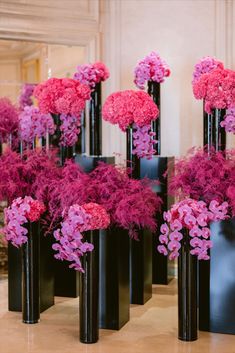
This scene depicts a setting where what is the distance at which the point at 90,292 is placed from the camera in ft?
11.5

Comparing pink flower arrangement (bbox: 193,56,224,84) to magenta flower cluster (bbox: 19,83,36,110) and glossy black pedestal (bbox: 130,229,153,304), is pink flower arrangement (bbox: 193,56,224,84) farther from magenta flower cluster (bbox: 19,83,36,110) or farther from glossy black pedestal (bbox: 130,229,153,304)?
magenta flower cluster (bbox: 19,83,36,110)

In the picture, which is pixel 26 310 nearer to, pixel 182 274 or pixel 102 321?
pixel 102 321

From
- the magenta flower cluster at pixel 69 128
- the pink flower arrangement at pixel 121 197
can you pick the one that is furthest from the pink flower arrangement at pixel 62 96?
the pink flower arrangement at pixel 121 197

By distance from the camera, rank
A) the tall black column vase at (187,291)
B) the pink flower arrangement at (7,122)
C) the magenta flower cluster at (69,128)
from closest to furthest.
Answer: the tall black column vase at (187,291), the magenta flower cluster at (69,128), the pink flower arrangement at (7,122)

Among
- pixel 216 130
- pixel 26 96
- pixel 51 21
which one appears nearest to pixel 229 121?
pixel 216 130

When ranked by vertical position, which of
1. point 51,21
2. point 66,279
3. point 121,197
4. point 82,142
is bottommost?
point 66,279

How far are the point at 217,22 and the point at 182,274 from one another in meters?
2.46

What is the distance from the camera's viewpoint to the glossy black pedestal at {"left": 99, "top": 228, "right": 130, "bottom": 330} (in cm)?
375

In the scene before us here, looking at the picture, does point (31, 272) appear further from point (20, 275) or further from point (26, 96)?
point (26, 96)

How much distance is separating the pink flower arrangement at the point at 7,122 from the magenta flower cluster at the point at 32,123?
0.11 metres

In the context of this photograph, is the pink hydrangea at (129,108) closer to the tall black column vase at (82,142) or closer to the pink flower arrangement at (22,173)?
the pink flower arrangement at (22,173)

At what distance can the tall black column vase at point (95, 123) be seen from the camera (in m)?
4.50

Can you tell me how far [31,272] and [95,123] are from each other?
3.88ft

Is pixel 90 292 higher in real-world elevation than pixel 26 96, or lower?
lower
